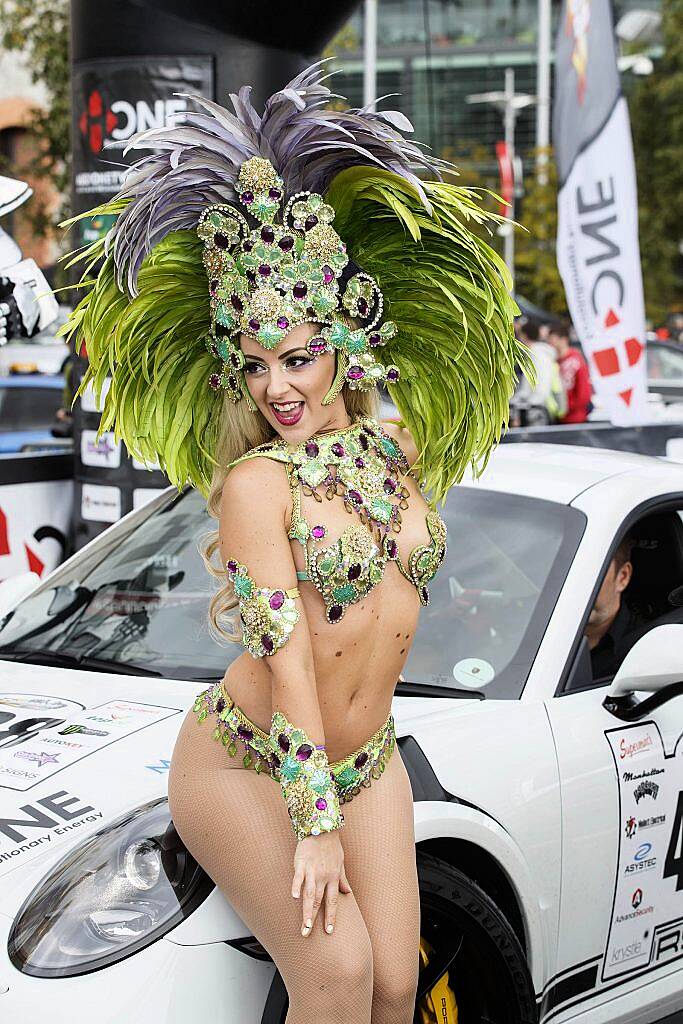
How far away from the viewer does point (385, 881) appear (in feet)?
8.30

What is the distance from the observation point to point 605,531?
3691 millimetres

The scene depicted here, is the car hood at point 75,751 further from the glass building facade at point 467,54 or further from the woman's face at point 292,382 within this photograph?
the glass building facade at point 467,54

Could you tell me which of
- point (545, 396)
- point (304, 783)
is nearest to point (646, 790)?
point (304, 783)

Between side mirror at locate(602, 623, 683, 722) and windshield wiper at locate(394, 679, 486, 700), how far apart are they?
0.34m

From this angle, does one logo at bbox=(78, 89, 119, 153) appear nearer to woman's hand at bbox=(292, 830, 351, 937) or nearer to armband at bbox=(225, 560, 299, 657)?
armband at bbox=(225, 560, 299, 657)

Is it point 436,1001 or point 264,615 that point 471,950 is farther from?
point 264,615

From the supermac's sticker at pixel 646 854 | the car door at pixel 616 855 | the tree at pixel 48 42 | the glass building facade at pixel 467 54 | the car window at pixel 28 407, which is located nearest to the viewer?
the car door at pixel 616 855

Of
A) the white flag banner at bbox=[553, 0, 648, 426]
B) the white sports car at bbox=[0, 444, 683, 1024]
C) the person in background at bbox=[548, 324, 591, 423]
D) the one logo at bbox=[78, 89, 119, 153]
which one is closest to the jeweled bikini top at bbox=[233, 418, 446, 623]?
the white sports car at bbox=[0, 444, 683, 1024]

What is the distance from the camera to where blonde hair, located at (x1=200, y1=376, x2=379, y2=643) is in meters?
2.69

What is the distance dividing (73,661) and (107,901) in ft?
3.66

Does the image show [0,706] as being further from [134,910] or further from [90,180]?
[90,180]

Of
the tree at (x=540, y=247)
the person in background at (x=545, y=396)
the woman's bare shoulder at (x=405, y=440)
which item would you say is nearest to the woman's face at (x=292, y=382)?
the woman's bare shoulder at (x=405, y=440)

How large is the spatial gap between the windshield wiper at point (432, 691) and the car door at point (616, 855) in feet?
0.60

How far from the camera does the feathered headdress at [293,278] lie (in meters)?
2.56
